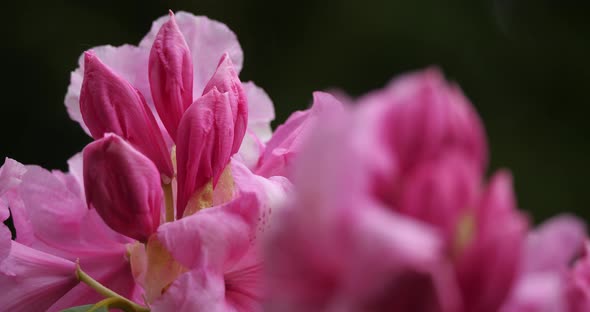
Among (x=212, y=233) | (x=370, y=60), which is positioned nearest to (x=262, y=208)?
(x=212, y=233)

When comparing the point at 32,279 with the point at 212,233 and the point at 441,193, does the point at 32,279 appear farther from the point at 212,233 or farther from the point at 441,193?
the point at 441,193

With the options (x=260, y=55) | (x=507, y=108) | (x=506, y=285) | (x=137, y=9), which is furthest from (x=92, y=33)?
(x=506, y=285)

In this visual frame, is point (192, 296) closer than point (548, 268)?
No

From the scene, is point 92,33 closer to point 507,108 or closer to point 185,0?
point 185,0

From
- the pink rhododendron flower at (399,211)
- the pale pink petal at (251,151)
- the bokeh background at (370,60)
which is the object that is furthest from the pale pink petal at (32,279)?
the bokeh background at (370,60)

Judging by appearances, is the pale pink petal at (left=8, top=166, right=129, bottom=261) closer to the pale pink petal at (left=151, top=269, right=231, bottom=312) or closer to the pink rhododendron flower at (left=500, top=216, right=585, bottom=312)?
the pale pink petal at (left=151, top=269, right=231, bottom=312)

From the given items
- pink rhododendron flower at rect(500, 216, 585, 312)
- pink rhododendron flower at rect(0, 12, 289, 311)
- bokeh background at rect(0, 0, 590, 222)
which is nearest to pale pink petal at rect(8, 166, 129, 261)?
pink rhododendron flower at rect(0, 12, 289, 311)
